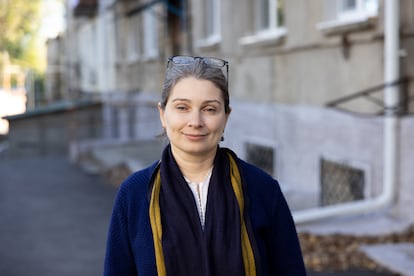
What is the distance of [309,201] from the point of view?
7.78m

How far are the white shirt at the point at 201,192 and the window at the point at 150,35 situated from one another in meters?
14.4

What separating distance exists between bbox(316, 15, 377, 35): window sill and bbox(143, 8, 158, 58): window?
926 centimetres

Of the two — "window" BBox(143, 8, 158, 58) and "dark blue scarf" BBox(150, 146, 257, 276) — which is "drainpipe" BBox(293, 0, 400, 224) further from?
"window" BBox(143, 8, 158, 58)

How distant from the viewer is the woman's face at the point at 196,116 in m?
2.20

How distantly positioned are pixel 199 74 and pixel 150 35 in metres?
15.4

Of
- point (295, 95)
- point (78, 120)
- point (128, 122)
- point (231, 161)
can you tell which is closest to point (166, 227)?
point (231, 161)

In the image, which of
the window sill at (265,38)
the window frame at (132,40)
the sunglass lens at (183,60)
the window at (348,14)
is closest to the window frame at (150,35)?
the window frame at (132,40)

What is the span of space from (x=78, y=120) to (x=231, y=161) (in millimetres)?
16534

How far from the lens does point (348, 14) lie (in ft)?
24.2

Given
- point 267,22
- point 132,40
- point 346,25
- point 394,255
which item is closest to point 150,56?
point 132,40

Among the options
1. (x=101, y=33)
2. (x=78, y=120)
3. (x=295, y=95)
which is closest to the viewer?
(x=295, y=95)

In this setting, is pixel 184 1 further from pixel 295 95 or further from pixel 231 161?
pixel 231 161

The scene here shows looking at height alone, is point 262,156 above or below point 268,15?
below

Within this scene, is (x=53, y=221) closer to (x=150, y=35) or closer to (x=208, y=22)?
(x=208, y=22)
